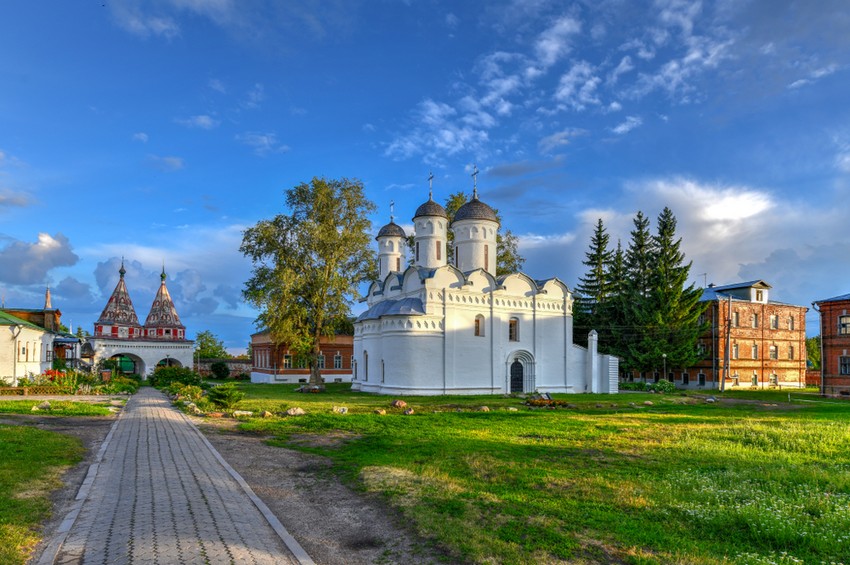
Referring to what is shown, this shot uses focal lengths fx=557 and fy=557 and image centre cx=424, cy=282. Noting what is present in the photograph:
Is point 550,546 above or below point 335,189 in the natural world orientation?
below

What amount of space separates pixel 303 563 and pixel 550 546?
266cm

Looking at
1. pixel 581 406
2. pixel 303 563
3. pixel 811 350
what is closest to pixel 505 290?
pixel 581 406

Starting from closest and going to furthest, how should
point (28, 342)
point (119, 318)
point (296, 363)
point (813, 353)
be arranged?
point (28, 342) → point (296, 363) → point (119, 318) → point (813, 353)

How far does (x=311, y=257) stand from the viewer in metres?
35.4

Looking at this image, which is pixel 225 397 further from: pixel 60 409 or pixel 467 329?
pixel 467 329

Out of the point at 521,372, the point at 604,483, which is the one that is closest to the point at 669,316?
the point at 521,372

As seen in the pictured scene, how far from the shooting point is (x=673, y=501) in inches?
310

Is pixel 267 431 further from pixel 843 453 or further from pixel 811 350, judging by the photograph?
pixel 811 350

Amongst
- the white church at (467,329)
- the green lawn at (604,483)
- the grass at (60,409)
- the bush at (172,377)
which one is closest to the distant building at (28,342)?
the bush at (172,377)

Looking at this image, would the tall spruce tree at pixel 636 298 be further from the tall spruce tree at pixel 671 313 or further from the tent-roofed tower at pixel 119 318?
the tent-roofed tower at pixel 119 318

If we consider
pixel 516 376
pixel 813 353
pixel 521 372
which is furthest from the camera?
pixel 813 353

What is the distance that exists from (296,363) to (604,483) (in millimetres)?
37567

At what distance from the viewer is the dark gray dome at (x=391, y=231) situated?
38.2m

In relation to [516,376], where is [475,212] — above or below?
above
